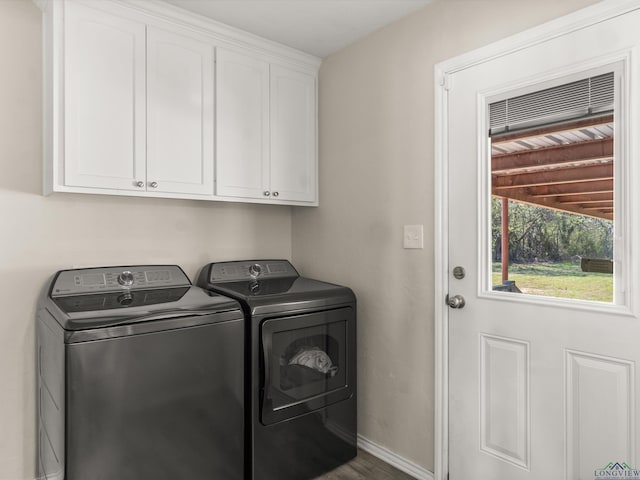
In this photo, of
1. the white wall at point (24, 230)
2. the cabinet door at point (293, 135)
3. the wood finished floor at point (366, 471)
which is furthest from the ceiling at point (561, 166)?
the white wall at point (24, 230)

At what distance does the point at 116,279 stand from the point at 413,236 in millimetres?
1524

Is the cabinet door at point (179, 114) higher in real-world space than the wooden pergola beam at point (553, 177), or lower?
higher

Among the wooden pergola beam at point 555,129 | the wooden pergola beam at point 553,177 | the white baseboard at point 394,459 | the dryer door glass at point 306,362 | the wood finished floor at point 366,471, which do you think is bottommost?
the wood finished floor at point 366,471

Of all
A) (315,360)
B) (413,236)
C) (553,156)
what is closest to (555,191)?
(553,156)

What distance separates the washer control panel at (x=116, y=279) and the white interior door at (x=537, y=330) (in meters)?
1.46

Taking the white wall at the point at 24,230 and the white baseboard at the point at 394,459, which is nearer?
the white wall at the point at 24,230

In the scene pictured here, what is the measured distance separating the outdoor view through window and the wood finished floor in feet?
3.71

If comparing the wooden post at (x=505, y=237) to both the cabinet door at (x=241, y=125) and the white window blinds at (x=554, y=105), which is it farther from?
the cabinet door at (x=241, y=125)

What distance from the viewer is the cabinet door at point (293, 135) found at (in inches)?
96.3

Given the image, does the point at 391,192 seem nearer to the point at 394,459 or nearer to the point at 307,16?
the point at 307,16

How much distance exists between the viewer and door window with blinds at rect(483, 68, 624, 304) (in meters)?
1.46

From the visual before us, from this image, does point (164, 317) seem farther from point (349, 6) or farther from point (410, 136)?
point (349, 6)

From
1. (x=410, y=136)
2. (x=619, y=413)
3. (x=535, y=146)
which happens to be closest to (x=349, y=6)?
(x=410, y=136)

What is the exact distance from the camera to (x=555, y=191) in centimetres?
162
